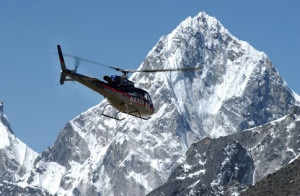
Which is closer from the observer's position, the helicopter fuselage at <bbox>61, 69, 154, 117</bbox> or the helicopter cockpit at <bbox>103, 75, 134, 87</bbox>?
the helicopter fuselage at <bbox>61, 69, 154, 117</bbox>

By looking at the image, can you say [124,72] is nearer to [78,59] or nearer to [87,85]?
[87,85]

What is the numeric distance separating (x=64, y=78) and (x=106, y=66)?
15684 mm

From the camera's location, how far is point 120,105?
584 feet

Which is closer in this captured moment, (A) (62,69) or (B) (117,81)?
(A) (62,69)

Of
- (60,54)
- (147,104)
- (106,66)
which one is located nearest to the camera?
(106,66)

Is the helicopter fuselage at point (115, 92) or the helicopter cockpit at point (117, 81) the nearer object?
the helicopter fuselage at point (115, 92)

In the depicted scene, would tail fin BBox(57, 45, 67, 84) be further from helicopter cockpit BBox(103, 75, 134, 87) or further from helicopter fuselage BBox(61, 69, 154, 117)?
helicopter cockpit BBox(103, 75, 134, 87)

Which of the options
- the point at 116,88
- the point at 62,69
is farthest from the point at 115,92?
the point at 62,69

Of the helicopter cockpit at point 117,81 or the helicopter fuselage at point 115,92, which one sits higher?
the helicopter cockpit at point 117,81

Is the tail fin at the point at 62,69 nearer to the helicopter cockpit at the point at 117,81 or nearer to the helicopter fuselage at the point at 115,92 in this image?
the helicopter fuselage at the point at 115,92

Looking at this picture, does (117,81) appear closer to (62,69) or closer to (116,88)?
(116,88)

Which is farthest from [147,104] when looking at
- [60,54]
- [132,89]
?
[60,54]

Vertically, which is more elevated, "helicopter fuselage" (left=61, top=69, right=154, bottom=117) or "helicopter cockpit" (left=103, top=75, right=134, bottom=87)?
"helicopter cockpit" (left=103, top=75, right=134, bottom=87)

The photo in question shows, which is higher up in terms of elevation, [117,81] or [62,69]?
[117,81]
